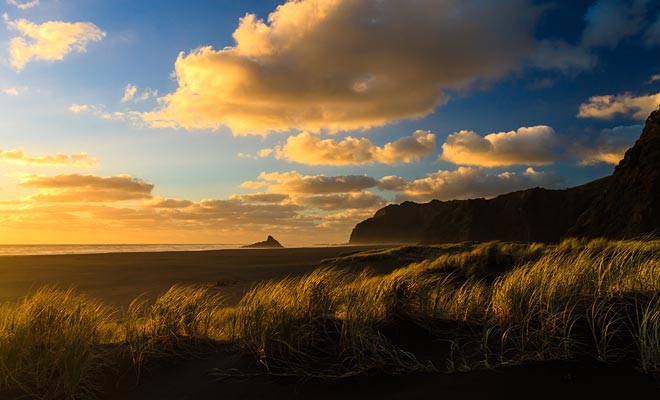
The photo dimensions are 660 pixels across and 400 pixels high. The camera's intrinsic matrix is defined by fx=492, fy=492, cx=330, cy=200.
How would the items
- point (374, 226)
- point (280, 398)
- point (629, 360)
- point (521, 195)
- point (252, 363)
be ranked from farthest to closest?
point (374, 226)
point (521, 195)
point (252, 363)
point (280, 398)
point (629, 360)

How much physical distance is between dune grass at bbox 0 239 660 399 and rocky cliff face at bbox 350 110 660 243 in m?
20.6

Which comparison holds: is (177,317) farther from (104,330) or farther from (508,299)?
(508,299)

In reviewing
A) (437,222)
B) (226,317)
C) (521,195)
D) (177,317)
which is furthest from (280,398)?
(437,222)

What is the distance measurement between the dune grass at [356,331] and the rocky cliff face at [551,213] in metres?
20.6

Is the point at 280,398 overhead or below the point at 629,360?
below

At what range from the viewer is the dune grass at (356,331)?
4.64 m

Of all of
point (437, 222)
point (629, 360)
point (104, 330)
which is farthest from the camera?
point (437, 222)

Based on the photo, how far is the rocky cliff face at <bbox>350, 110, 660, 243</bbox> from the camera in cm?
2461

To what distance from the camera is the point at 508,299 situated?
5.71 metres

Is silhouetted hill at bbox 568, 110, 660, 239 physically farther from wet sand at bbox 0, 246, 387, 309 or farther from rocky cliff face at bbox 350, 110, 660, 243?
wet sand at bbox 0, 246, 387, 309

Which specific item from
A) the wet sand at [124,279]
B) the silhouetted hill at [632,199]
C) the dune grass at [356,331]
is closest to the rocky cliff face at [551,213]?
the silhouetted hill at [632,199]

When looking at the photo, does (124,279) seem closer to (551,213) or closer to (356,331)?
(356,331)

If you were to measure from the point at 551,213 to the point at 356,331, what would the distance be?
6403 centimetres

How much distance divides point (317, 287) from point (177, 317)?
1.90 metres
